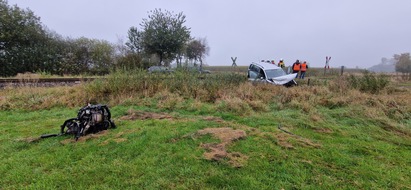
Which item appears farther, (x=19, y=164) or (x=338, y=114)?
(x=338, y=114)

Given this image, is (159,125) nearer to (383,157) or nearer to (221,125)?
(221,125)

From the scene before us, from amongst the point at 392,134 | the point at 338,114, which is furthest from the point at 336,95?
the point at 392,134

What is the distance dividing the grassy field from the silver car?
3.76 meters

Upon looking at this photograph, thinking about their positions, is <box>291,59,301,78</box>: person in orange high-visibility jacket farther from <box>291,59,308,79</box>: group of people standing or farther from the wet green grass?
the wet green grass

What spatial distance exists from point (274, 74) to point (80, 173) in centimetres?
1030

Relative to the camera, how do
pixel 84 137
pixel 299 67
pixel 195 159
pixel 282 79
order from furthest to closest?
1. pixel 299 67
2. pixel 282 79
3. pixel 84 137
4. pixel 195 159

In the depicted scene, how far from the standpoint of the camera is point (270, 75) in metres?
11.2

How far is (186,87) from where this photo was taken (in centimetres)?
815

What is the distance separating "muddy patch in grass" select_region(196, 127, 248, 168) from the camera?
120 inches

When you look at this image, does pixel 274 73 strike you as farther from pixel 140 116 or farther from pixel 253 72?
pixel 140 116

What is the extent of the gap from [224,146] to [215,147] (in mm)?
151

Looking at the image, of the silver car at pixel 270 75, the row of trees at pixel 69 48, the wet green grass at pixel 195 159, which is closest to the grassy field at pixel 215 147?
the wet green grass at pixel 195 159

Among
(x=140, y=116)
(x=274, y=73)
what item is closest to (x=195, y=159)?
(x=140, y=116)

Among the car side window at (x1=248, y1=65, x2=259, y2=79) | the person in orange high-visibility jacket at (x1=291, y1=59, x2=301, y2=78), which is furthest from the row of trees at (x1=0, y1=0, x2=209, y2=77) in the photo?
the person in orange high-visibility jacket at (x1=291, y1=59, x2=301, y2=78)
